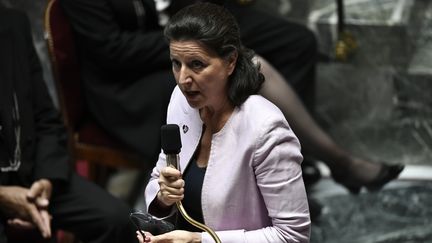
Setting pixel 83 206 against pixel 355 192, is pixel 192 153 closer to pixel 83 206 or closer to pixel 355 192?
pixel 83 206

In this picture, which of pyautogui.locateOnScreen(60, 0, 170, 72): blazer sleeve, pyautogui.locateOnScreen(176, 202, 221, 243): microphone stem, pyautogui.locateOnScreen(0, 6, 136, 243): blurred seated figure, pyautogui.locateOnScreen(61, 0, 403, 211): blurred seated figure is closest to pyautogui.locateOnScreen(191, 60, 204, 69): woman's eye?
pyautogui.locateOnScreen(176, 202, 221, 243): microphone stem

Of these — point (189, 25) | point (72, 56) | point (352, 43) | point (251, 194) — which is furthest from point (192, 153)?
point (352, 43)

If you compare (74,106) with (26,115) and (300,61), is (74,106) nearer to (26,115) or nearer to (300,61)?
(26,115)

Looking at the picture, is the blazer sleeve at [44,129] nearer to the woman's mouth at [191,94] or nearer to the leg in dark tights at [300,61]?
the leg in dark tights at [300,61]

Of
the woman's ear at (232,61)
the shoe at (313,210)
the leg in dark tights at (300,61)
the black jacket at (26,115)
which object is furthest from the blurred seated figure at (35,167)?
the woman's ear at (232,61)

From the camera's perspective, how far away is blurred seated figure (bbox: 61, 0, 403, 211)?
2.33m

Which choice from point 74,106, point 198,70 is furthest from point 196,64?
point 74,106

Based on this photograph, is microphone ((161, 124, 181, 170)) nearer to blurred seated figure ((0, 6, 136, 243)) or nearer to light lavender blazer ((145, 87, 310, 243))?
light lavender blazer ((145, 87, 310, 243))

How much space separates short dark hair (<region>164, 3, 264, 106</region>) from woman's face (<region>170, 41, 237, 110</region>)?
1 cm

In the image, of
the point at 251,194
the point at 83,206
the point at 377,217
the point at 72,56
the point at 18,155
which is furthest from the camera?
the point at 377,217

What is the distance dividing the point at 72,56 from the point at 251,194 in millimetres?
1289

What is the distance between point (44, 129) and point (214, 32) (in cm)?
122

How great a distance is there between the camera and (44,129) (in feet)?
7.92

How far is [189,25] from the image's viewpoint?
1.31 m
